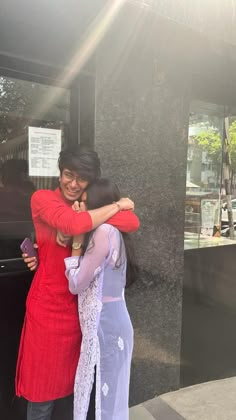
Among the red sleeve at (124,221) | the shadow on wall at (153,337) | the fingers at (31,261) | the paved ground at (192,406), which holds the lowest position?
the paved ground at (192,406)

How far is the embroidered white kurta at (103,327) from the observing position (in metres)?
1.79

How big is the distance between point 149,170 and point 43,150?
0.76 meters

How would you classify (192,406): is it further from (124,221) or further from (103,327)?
(124,221)

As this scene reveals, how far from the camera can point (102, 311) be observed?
1852 mm

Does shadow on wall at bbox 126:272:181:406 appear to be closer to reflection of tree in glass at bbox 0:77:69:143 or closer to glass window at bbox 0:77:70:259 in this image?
glass window at bbox 0:77:70:259

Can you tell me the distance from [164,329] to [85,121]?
5.49 ft

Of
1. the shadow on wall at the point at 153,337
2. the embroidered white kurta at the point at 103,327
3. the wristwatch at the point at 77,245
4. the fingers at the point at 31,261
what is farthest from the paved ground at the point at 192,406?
the wristwatch at the point at 77,245

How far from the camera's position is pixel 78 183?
188 centimetres

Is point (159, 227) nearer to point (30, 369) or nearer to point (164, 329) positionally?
→ point (164, 329)

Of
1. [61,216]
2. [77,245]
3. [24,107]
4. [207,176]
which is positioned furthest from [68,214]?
[207,176]

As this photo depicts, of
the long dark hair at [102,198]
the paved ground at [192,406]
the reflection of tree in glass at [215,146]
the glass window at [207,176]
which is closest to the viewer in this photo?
the long dark hair at [102,198]

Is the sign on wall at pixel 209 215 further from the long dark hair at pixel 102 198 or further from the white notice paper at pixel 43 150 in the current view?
the long dark hair at pixel 102 198

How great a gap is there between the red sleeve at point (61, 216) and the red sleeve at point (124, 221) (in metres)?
0.13

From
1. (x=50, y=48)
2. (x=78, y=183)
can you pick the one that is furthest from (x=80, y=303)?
(x=50, y=48)
